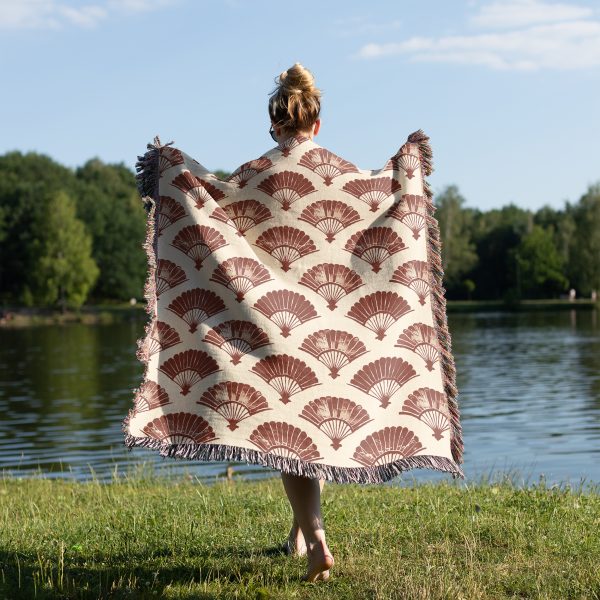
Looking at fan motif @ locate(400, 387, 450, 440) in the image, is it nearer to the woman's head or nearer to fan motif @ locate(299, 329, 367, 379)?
fan motif @ locate(299, 329, 367, 379)

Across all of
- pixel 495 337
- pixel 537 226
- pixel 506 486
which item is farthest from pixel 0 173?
pixel 506 486

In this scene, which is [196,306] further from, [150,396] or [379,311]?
[379,311]

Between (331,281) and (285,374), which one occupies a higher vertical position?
(331,281)

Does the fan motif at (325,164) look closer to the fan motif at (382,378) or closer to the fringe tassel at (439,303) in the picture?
the fringe tassel at (439,303)

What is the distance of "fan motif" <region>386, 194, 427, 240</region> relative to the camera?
194 inches

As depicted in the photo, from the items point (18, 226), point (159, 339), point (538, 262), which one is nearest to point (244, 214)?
point (159, 339)

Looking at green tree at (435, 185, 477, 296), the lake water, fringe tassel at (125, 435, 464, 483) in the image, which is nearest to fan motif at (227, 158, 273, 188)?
fringe tassel at (125, 435, 464, 483)

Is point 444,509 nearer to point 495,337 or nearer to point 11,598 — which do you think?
point 11,598

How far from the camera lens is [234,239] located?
4773 millimetres

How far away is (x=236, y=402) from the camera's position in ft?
14.9

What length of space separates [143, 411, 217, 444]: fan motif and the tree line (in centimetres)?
5856

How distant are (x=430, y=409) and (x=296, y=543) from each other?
0.99 meters

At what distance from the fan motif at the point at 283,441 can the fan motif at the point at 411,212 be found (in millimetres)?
1157

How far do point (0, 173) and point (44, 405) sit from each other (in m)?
68.7
